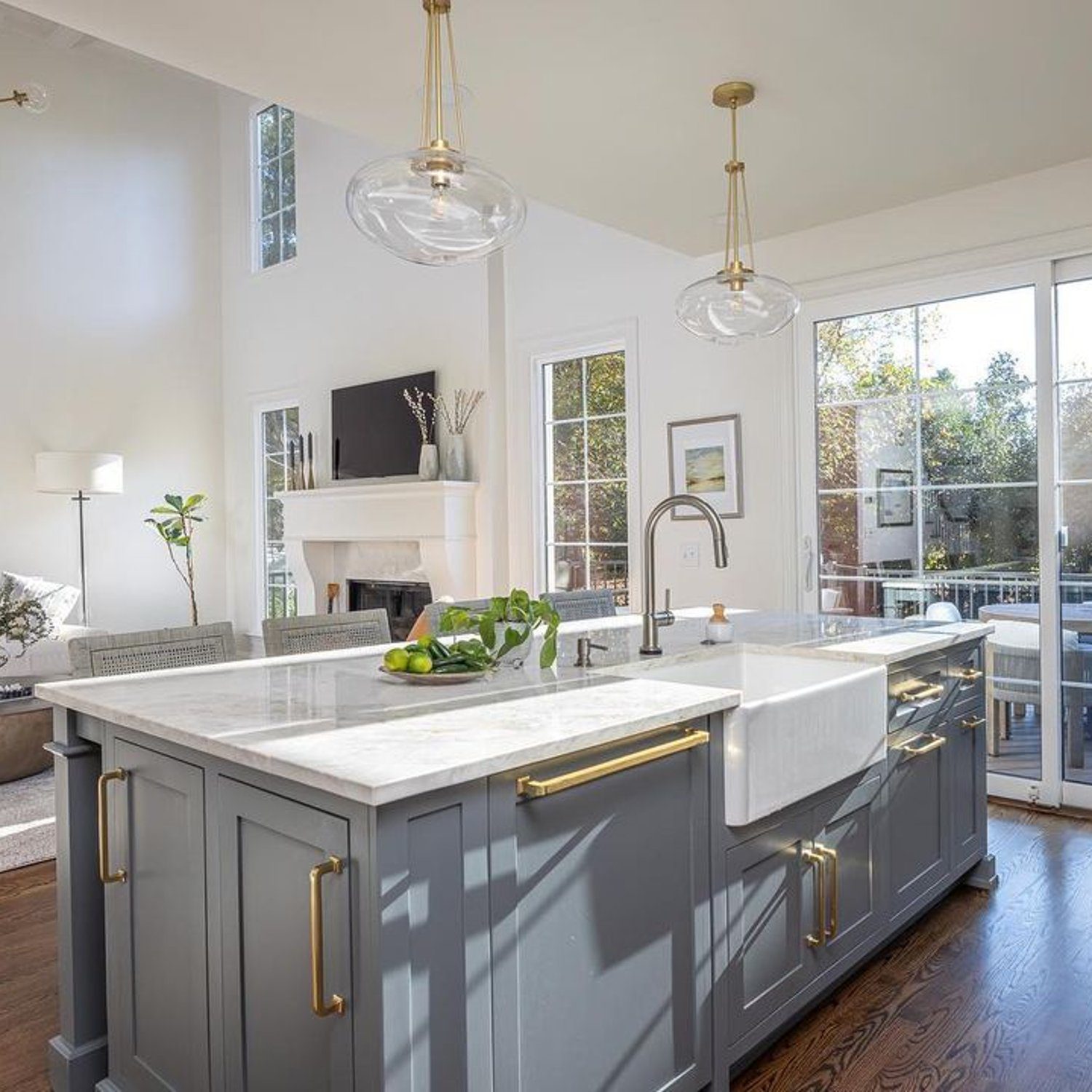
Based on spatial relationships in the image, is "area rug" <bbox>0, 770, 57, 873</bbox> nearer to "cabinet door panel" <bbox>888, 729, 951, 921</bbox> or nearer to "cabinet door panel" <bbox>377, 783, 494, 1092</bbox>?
"cabinet door panel" <bbox>377, 783, 494, 1092</bbox>

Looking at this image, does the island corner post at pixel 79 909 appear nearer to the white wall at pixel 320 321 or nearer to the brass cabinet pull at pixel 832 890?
the brass cabinet pull at pixel 832 890

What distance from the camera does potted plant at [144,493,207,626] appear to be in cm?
762

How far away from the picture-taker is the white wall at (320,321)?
20.4ft

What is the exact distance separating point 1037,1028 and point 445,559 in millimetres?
4453

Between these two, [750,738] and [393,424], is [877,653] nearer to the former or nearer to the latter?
[750,738]

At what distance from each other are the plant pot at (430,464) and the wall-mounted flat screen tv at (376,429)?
23 centimetres

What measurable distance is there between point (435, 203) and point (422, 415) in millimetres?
4358

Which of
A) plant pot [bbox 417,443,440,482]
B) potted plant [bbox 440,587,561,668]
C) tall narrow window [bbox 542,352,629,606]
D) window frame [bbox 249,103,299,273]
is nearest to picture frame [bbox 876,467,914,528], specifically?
tall narrow window [bbox 542,352,629,606]

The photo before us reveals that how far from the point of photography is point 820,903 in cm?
210

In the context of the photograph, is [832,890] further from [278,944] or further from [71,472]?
[71,472]

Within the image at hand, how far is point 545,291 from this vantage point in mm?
5605

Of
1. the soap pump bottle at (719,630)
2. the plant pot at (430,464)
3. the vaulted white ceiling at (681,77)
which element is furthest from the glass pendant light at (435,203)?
the plant pot at (430,464)

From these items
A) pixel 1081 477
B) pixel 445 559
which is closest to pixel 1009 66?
pixel 1081 477

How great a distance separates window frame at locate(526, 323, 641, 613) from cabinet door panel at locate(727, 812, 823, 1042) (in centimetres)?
321
